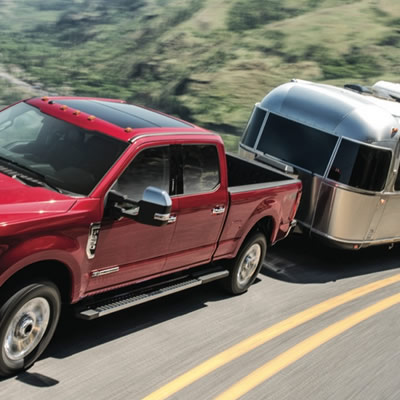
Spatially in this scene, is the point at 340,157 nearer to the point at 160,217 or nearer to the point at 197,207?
the point at 197,207

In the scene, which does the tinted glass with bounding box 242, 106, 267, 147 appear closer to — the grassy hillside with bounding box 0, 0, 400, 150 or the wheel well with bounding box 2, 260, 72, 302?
the grassy hillside with bounding box 0, 0, 400, 150

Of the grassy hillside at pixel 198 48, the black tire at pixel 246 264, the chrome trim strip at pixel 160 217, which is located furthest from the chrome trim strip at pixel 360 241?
the grassy hillside at pixel 198 48

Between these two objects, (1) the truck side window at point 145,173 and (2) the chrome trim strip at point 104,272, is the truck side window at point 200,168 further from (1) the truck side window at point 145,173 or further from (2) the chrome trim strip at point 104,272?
(2) the chrome trim strip at point 104,272

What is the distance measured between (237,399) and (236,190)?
2473mm

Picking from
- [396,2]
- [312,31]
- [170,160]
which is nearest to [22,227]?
[170,160]

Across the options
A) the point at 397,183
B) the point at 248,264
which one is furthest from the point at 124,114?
the point at 397,183

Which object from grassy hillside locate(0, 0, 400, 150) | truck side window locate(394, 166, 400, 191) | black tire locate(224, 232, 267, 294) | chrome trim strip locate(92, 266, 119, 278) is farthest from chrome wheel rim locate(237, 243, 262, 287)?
grassy hillside locate(0, 0, 400, 150)

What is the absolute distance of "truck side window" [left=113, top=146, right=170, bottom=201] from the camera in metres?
6.37

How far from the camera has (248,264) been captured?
873cm

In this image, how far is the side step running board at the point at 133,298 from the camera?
617 cm

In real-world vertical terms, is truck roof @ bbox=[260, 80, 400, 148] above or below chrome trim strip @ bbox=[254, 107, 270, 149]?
above

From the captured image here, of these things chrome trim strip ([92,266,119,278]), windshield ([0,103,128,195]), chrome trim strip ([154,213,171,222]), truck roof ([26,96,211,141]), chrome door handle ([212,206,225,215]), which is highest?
truck roof ([26,96,211,141])

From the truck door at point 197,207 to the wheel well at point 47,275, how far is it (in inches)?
A: 49.6

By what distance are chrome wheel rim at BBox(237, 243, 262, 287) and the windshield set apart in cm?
265
